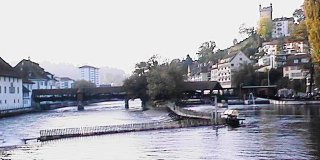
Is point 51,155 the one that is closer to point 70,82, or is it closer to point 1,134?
point 1,134

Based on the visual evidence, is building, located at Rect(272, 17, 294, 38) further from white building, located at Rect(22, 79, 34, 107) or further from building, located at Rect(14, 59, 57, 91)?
white building, located at Rect(22, 79, 34, 107)

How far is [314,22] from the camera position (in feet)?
165

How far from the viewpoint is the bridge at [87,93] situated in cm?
9738

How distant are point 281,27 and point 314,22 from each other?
102777mm

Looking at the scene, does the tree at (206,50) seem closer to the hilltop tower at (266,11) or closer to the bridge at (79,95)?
the hilltop tower at (266,11)

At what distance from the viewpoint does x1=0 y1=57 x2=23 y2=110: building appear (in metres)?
73.4

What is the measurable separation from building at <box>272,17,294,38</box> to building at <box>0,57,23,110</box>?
9104 centimetres

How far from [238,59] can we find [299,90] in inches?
1309

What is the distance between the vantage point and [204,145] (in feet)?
94.5

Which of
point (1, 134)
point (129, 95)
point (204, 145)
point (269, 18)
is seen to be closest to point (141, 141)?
point (204, 145)

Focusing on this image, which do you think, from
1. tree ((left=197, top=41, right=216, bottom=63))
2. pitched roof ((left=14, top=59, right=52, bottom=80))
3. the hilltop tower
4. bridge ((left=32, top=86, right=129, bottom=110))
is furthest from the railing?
tree ((left=197, top=41, right=216, bottom=63))

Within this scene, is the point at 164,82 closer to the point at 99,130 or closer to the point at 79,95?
the point at 79,95

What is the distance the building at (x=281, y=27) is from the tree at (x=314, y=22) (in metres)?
99.3

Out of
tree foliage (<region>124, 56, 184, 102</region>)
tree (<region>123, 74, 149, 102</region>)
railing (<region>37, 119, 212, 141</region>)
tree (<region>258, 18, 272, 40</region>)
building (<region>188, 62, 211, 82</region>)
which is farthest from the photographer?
building (<region>188, 62, 211, 82</region>)
